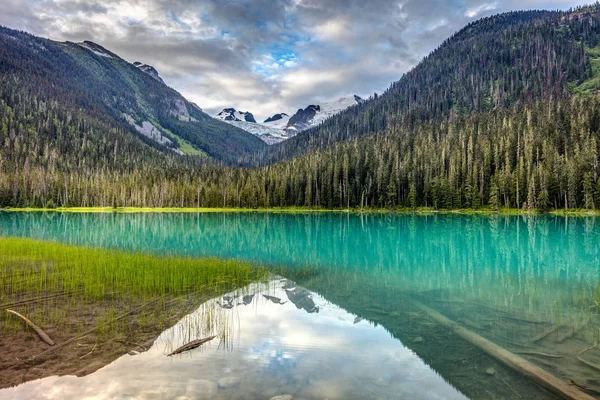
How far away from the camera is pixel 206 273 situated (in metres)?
19.7

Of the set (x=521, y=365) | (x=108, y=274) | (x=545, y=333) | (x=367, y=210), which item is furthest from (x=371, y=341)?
(x=367, y=210)

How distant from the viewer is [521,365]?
9.03m

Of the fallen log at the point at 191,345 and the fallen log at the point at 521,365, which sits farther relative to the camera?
→ the fallen log at the point at 191,345

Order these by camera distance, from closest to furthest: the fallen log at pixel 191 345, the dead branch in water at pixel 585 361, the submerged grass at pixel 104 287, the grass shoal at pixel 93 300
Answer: the dead branch in water at pixel 585 361 → the grass shoal at pixel 93 300 → the fallen log at pixel 191 345 → the submerged grass at pixel 104 287

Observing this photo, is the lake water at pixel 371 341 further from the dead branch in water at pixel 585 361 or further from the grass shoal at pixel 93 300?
the grass shoal at pixel 93 300

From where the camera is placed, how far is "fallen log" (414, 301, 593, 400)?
7.61 metres

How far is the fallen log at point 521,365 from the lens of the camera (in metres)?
7.61

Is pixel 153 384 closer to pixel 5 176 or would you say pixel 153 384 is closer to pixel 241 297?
pixel 241 297

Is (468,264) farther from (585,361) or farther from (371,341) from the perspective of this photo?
(371,341)

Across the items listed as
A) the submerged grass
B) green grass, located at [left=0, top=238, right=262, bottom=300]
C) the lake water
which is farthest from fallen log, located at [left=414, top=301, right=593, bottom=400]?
green grass, located at [left=0, top=238, right=262, bottom=300]

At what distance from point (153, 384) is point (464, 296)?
13711 mm

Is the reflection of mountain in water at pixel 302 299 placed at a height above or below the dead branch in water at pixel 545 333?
below

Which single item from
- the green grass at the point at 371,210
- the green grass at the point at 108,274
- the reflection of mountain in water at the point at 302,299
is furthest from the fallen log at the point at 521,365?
the green grass at the point at 371,210

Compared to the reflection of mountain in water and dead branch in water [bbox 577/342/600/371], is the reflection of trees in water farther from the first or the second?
dead branch in water [bbox 577/342/600/371]
